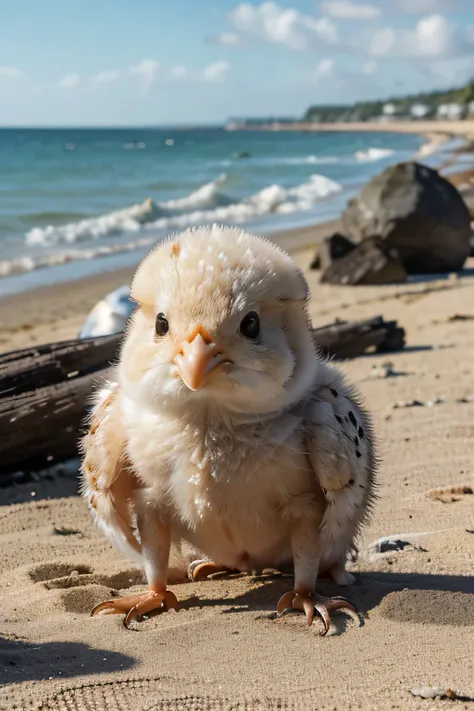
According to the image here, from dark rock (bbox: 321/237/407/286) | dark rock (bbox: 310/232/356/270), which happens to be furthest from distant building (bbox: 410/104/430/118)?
dark rock (bbox: 321/237/407/286)

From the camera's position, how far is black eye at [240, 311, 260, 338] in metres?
2.58

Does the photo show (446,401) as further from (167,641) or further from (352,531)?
(167,641)

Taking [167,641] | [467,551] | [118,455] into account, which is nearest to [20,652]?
[167,641]

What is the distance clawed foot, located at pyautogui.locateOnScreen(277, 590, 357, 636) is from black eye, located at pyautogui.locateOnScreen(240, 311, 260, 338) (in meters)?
1.01

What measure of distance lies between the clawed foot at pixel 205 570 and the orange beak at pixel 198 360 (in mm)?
1290

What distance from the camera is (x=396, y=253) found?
12.9 metres

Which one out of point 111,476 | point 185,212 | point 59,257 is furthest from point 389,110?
point 111,476

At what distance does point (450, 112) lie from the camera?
144500mm

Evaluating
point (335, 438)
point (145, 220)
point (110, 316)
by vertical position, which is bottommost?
point (110, 316)

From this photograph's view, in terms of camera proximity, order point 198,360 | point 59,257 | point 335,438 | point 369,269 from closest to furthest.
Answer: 1. point 198,360
2. point 335,438
3. point 369,269
4. point 59,257

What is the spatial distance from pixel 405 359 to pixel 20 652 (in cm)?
574

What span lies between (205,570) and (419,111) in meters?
170

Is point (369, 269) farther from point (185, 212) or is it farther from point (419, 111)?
point (419, 111)

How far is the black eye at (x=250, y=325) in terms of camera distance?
258 centimetres
